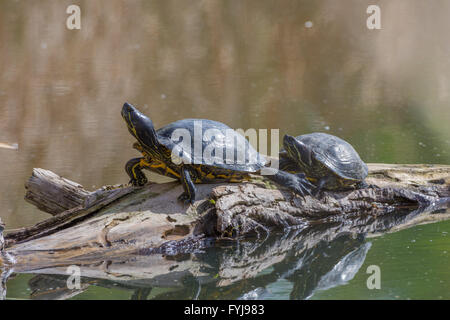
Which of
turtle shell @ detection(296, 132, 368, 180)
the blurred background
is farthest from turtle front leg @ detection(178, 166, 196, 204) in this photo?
the blurred background

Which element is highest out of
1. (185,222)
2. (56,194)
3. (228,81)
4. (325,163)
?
(228,81)

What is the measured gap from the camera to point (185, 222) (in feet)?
10.8

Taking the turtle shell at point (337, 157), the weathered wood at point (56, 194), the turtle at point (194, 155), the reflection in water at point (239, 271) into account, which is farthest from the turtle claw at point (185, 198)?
the turtle shell at point (337, 157)

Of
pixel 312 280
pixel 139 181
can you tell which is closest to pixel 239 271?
pixel 312 280

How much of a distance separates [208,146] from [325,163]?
32.3 inches

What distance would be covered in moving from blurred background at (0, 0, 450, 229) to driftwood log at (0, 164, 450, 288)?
4.89 feet

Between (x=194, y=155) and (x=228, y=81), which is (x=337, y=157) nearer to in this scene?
(x=194, y=155)

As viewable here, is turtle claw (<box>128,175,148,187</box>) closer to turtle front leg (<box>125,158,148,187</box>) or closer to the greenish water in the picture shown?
turtle front leg (<box>125,158,148,187</box>)

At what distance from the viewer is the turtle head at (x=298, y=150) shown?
12.2 ft

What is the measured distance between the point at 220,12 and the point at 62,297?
7986 millimetres

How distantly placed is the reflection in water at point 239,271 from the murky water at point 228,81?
42 millimetres

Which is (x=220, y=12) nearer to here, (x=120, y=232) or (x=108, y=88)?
(x=108, y=88)

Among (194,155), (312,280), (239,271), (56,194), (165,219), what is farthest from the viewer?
(56,194)

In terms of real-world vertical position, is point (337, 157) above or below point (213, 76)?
below
